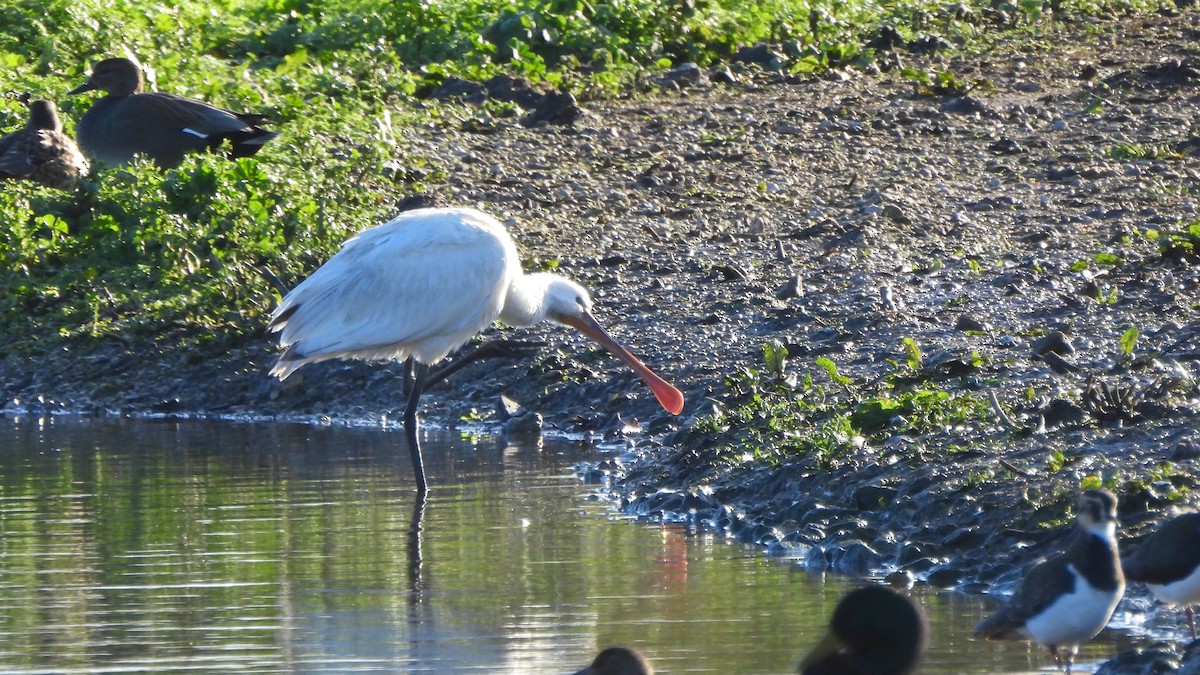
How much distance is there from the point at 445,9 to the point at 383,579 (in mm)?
→ 11306

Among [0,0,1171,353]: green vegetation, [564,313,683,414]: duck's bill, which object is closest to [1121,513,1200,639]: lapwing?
[564,313,683,414]: duck's bill

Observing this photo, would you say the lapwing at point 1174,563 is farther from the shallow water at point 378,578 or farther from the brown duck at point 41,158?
the brown duck at point 41,158

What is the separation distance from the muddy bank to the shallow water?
47 cm

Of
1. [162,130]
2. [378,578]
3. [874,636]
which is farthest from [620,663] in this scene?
[162,130]

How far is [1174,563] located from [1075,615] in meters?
0.38

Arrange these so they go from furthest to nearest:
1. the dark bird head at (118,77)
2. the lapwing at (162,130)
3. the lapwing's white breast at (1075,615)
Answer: the dark bird head at (118,77) → the lapwing at (162,130) → the lapwing's white breast at (1075,615)

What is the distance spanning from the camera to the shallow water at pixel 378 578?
631 cm

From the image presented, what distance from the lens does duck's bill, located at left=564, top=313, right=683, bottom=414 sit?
9.77 meters

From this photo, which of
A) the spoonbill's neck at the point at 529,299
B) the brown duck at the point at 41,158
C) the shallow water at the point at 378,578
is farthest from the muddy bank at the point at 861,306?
the brown duck at the point at 41,158

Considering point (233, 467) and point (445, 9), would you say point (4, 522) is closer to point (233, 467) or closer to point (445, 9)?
point (233, 467)

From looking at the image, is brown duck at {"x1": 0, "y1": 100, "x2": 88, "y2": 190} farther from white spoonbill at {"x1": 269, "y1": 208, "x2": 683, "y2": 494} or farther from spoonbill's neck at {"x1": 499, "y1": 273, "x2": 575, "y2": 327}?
spoonbill's neck at {"x1": 499, "y1": 273, "x2": 575, "y2": 327}

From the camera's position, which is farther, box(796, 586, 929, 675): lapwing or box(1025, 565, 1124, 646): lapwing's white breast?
box(1025, 565, 1124, 646): lapwing's white breast

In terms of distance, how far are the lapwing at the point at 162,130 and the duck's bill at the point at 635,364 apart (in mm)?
3870

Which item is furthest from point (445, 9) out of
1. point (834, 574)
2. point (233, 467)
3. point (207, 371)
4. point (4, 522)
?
point (834, 574)
